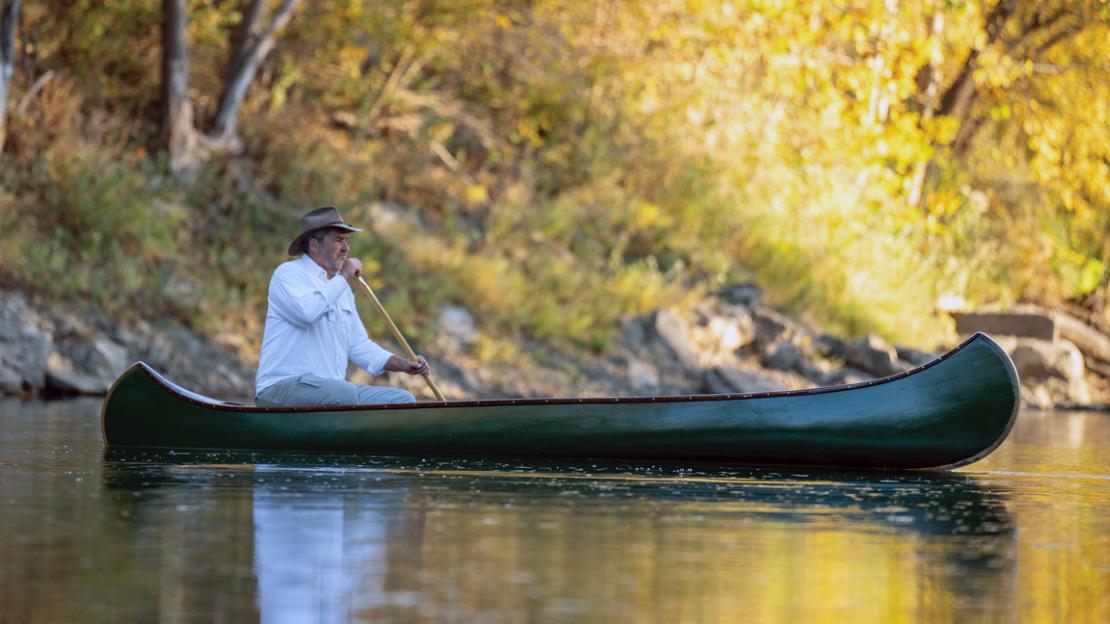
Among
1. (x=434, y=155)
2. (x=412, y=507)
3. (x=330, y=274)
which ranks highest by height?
(x=434, y=155)

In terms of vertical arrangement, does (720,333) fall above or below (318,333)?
below

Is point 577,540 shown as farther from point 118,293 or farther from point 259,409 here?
point 118,293

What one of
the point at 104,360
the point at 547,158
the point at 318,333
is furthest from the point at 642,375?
the point at 318,333

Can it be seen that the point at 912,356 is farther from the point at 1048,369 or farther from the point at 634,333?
the point at 634,333

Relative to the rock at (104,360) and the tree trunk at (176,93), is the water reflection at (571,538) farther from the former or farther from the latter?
the tree trunk at (176,93)

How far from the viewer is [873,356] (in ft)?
67.4

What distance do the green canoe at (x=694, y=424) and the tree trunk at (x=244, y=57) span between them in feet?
30.9

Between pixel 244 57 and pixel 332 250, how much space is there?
9771mm

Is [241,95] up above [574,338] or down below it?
above

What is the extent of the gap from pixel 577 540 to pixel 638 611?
Answer: 1573 millimetres

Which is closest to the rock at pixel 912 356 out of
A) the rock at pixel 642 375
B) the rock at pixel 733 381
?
the rock at pixel 733 381

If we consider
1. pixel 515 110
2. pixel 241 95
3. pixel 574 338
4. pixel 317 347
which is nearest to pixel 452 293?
pixel 574 338

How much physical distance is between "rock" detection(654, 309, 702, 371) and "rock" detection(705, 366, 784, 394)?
355mm

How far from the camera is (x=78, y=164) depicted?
60.4 feet
